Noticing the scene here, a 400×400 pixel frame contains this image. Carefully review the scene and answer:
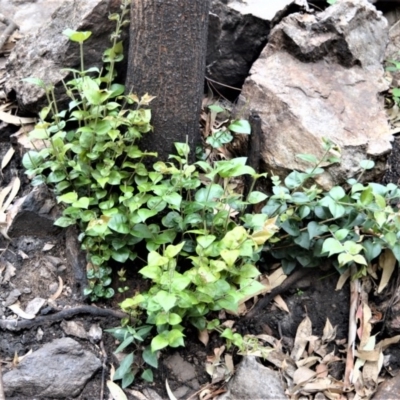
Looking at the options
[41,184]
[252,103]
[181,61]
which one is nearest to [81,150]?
[41,184]

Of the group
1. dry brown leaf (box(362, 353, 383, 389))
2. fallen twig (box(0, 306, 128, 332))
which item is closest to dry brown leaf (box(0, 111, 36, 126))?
fallen twig (box(0, 306, 128, 332))

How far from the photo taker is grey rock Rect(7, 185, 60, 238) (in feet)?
10.00

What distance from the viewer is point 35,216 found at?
305 cm

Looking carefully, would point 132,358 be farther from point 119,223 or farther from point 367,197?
point 367,197

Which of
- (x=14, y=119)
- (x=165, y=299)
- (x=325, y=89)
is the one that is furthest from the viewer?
(x=14, y=119)

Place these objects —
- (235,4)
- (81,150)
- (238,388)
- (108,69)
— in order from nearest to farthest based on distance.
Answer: (238,388) → (81,150) → (108,69) → (235,4)

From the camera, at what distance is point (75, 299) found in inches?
114

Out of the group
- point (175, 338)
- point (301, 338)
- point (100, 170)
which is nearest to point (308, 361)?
point (301, 338)

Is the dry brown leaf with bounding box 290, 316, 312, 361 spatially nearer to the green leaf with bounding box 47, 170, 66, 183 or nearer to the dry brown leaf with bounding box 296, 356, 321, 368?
the dry brown leaf with bounding box 296, 356, 321, 368

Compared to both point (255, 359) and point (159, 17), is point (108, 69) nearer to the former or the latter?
point (159, 17)

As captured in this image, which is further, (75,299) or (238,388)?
(75,299)

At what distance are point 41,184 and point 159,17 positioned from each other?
1.07 m

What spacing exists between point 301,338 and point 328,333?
14cm

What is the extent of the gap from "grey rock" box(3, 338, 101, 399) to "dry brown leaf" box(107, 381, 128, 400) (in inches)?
3.9
